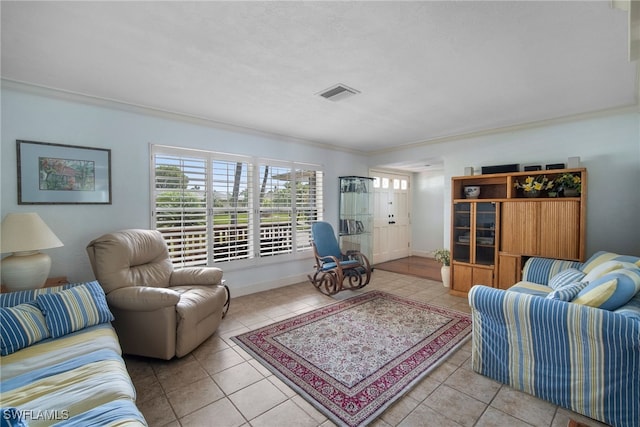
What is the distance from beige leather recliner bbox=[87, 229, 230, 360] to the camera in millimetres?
2350

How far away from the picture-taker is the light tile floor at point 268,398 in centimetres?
178

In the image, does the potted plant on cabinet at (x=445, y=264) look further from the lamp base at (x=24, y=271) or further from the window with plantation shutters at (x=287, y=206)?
the lamp base at (x=24, y=271)

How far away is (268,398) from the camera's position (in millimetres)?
1997

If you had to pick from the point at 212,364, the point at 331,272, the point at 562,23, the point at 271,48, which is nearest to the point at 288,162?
the point at 331,272

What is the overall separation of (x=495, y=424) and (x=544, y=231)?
104 inches

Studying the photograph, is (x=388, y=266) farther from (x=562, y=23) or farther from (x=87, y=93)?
(x=87, y=93)

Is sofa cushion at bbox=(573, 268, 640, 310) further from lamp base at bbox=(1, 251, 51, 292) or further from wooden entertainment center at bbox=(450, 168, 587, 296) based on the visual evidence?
lamp base at bbox=(1, 251, 51, 292)

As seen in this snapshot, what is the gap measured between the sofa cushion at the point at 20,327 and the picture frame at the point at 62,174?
134 cm

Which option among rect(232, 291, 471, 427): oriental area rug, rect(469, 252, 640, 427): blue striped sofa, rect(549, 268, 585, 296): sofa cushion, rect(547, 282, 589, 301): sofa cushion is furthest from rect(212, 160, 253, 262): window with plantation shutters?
rect(549, 268, 585, 296): sofa cushion

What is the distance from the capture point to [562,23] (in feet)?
5.83

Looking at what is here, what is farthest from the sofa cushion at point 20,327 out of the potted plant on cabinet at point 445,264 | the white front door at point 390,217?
the white front door at point 390,217

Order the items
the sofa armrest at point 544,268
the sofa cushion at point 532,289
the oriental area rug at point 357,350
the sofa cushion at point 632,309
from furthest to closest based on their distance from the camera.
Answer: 1. the sofa armrest at point 544,268
2. the sofa cushion at point 532,289
3. the oriental area rug at point 357,350
4. the sofa cushion at point 632,309

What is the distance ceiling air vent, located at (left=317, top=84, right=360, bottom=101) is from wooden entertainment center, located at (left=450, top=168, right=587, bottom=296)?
7.72 ft

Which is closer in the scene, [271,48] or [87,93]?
[271,48]
